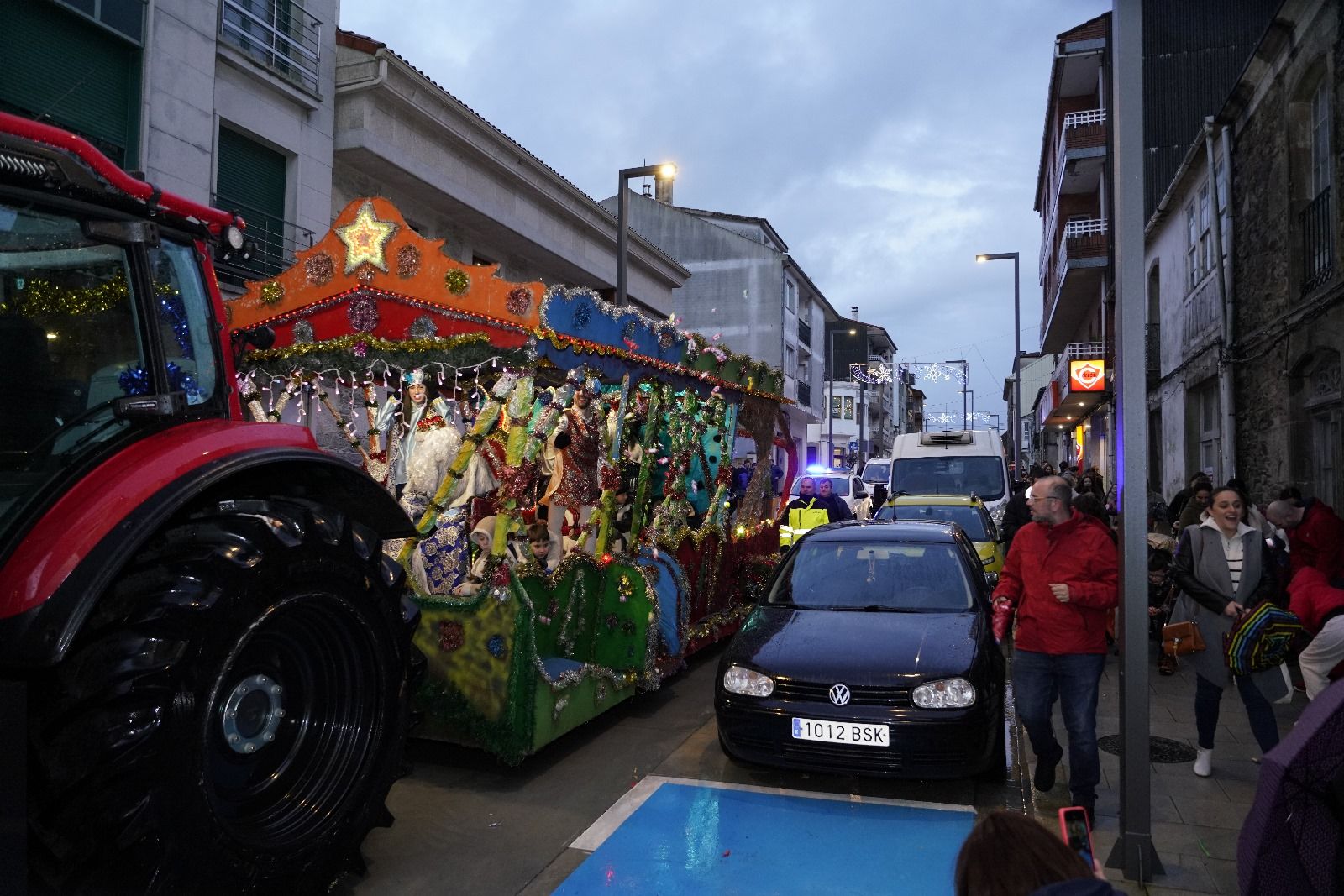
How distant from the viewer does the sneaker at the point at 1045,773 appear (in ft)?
16.1

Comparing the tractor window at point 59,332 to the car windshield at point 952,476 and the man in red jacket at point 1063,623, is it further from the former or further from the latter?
the car windshield at point 952,476

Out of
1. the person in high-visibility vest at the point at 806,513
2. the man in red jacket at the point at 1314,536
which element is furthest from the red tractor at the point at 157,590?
the person in high-visibility vest at the point at 806,513

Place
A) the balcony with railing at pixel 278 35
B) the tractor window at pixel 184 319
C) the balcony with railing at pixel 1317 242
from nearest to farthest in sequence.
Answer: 1. the tractor window at pixel 184 319
2. the balcony with railing at pixel 1317 242
3. the balcony with railing at pixel 278 35

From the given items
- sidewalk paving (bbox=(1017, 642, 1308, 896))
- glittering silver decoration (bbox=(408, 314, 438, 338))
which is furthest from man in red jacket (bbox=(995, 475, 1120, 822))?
glittering silver decoration (bbox=(408, 314, 438, 338))

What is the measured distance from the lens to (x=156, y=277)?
126 inches

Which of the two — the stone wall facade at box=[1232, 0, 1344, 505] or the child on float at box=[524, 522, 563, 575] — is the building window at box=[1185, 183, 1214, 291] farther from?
the child on float at box=[524, 522, 563, 575]

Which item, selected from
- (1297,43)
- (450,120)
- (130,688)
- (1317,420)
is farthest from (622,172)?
(130,688)

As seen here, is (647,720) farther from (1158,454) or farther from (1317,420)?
(1158,454)

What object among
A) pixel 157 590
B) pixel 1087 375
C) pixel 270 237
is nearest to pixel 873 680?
pixel 157 590

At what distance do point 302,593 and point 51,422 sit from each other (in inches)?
37.8

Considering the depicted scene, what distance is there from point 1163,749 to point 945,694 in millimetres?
2058

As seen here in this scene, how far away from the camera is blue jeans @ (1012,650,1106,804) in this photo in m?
4.54

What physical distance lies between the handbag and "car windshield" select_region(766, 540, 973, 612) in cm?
119

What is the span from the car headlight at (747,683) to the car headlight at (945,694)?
0.82m
